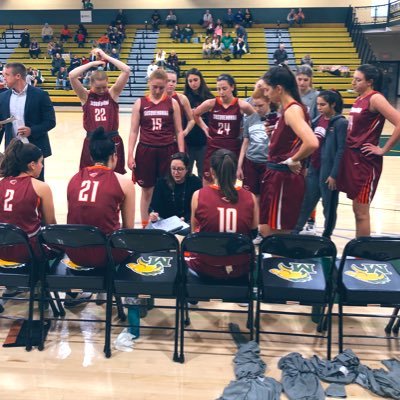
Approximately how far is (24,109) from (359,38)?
1727 cm

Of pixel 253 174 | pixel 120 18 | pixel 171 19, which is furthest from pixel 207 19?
pixel 253 174

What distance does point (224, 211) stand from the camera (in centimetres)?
291

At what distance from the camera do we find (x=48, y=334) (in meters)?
3.18

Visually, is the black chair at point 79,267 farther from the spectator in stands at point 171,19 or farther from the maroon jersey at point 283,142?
the spectator in stands at point 171,19

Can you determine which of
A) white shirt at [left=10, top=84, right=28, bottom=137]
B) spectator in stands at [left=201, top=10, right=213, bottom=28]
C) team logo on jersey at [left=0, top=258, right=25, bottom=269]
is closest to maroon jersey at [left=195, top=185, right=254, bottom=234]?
team logo on jersey at [left=0, top=258, right=25, bottom=269]

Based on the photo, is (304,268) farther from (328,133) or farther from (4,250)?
(4,250)

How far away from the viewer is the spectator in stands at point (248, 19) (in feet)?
69.2

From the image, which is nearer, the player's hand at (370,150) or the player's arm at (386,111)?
the player's arm at (386,111)

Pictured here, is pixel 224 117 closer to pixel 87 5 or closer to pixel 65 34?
pixel 65 34

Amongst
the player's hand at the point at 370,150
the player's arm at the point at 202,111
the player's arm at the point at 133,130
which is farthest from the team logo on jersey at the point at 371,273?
the player's arm at the point at 133,130

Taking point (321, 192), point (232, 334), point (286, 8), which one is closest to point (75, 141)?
point (321, 192)

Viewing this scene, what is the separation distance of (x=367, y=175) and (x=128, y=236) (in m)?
2.09

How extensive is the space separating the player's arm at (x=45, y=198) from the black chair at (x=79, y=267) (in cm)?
21

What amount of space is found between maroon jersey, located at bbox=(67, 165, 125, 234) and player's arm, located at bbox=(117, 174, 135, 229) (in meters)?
0.03
